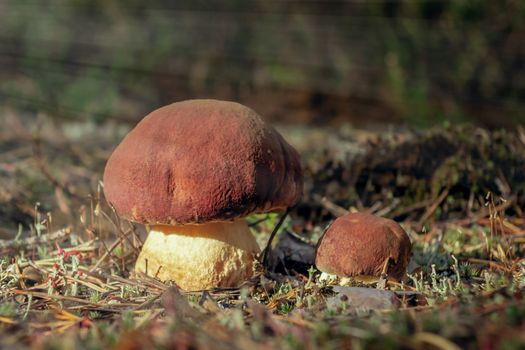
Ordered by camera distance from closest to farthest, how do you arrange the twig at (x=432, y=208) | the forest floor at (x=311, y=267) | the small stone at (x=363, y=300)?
the forest floor at (x=311, y=267) < the small stone at (x=363, y=300) < the twig at (x=432, y=208)

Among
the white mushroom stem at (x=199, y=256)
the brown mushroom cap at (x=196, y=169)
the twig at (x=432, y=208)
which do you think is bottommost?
the twig at (x=432, y=208)

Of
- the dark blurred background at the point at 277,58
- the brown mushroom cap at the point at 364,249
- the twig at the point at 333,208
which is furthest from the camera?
the dark blurred background at the point at 277,58

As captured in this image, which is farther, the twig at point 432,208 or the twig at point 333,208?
the twig at point 333,208

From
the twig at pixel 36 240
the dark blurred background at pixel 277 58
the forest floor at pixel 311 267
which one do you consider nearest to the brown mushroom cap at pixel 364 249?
the forest floor at pixel 311 267

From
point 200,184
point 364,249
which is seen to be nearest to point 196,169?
point 200,184

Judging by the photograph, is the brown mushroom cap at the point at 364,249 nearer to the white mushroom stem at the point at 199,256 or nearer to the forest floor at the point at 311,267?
the forest floor at the point at 311,267

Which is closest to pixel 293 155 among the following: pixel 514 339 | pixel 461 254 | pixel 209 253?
pixel 209 253

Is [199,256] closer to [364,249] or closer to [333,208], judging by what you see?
[364,249]
